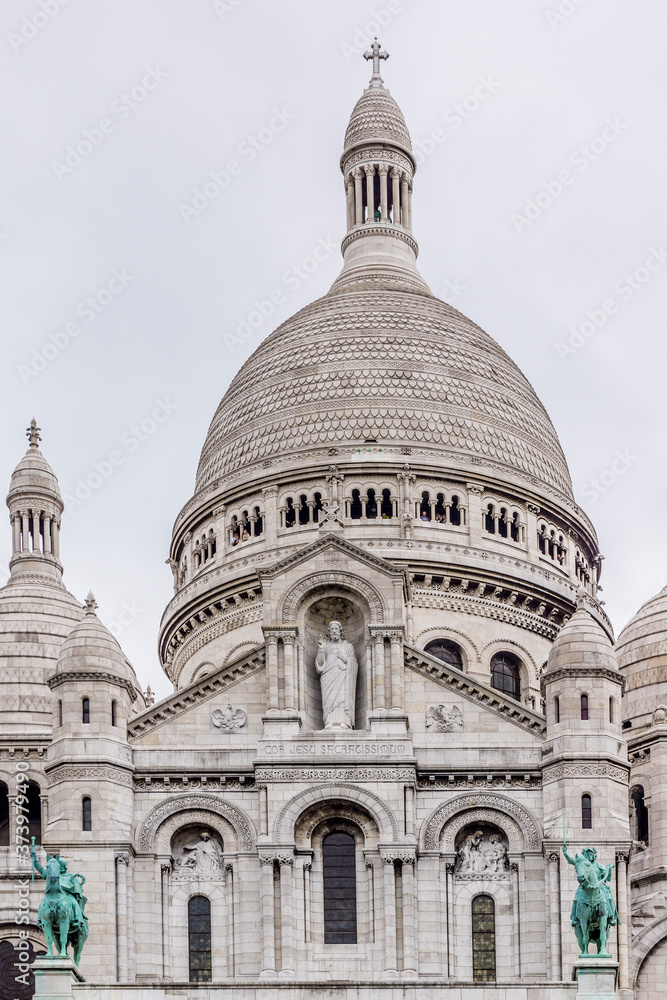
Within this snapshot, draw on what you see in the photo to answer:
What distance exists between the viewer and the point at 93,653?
80.7 meters

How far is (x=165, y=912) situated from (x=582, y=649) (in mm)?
13818

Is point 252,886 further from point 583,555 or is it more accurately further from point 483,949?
point 583,555

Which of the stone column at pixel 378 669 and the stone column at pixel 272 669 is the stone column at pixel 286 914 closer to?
→ the stone column at pixel 272 669

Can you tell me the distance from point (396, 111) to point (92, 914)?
4844cm

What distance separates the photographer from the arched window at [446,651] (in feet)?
310

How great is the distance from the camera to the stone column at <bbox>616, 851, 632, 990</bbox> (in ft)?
252

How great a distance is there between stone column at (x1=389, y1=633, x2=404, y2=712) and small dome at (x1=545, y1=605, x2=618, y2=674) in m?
4.18

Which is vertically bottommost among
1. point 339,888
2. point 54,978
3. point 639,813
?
point 54,978

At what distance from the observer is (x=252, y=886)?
78.5m

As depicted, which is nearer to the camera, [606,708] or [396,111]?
[606,708]

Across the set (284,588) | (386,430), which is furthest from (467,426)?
(284,588)

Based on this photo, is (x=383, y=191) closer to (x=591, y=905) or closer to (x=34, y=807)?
(x=34, y=807)

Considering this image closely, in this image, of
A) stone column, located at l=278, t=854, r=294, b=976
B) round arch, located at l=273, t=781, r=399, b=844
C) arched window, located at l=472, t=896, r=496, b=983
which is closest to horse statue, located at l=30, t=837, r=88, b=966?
stone column, located at l=278, t=854, r=294, b=976

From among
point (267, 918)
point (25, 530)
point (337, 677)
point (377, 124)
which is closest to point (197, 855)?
point (267, 918)
